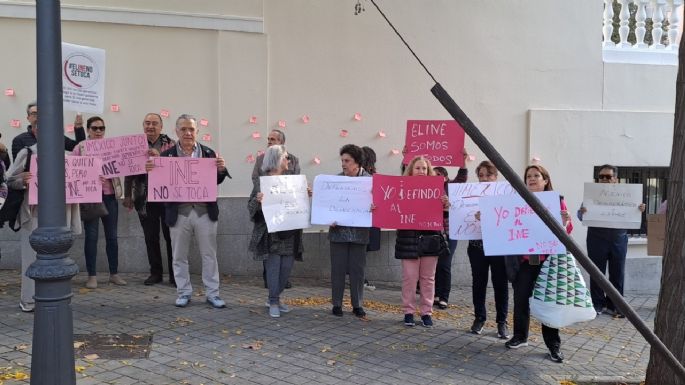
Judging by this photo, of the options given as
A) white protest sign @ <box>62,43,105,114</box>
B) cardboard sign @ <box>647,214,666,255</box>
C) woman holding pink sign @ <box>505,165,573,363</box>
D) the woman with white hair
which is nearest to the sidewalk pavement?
woman holding pink sign @ <box>505,165,573,363</box>

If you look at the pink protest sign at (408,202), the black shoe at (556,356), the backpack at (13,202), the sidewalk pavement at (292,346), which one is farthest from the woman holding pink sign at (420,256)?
the backpack at (13,202)

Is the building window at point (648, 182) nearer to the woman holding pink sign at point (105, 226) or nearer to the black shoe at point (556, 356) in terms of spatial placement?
the black shoe at point (556, 356)

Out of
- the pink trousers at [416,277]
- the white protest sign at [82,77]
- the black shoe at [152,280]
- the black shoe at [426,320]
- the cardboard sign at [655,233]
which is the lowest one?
the black shoe at [426,320]

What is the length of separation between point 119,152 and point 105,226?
3.58 feet

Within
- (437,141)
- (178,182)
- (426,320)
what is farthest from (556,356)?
(178,182)

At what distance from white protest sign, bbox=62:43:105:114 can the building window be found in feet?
26.6

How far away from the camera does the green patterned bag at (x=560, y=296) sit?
17.8ft

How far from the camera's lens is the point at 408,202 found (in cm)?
632

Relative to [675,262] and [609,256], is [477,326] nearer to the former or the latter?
[675,262]

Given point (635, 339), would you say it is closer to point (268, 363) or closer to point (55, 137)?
point (268, 363)

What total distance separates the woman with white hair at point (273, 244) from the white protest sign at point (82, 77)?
202 cm

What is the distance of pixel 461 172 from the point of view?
7.71m

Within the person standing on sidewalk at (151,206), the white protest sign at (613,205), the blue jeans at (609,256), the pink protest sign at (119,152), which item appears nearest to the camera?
the pink protest sign at (119,152)

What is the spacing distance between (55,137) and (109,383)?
6.51 ft
